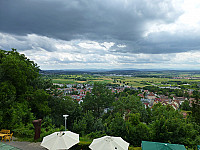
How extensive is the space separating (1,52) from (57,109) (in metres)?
9.39

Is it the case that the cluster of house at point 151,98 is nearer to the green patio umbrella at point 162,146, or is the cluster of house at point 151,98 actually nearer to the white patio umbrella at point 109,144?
the white patio umbrella at point 109,144

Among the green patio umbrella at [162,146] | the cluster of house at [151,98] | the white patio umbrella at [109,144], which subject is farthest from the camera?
the cluster of house at [151,98]

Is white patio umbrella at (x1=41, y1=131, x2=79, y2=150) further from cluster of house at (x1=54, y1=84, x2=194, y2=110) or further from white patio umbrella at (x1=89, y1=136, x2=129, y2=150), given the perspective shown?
cluster of house at (x1=54, y1=84, x2=194, y2=110)

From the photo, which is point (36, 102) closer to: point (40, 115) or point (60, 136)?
point (40, 115)

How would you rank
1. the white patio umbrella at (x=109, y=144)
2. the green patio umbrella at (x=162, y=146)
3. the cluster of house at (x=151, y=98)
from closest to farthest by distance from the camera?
the white patio umbrella at (x=109, y=144), the green patio umbrella at (x=162, y=146), the cluster of house at (x=151, y=98)

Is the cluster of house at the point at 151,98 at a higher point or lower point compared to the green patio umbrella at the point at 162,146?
lower

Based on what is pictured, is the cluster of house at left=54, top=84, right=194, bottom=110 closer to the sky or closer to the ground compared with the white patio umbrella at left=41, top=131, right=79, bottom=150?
closer to the ground

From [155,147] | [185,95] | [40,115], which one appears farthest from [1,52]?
[185,95]

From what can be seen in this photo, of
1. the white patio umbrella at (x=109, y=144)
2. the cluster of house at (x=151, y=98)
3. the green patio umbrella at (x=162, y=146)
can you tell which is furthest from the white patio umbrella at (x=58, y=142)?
the cluster of house at (x=151, y=98)

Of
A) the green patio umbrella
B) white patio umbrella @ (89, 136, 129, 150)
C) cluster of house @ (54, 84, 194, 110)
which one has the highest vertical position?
white patio umbrella @ (89, 136, 129, 150)

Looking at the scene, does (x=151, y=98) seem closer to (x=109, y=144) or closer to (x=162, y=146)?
(x=162, y=146)

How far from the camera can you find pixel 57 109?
1756cm

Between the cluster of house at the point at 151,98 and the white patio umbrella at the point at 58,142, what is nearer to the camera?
the white patio umbrella at the point at 58,142

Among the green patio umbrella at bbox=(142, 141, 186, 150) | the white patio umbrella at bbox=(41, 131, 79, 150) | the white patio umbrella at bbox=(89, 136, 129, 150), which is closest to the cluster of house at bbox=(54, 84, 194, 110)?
the white patio umbrella at bbox=(41, 131, 79, 150)
